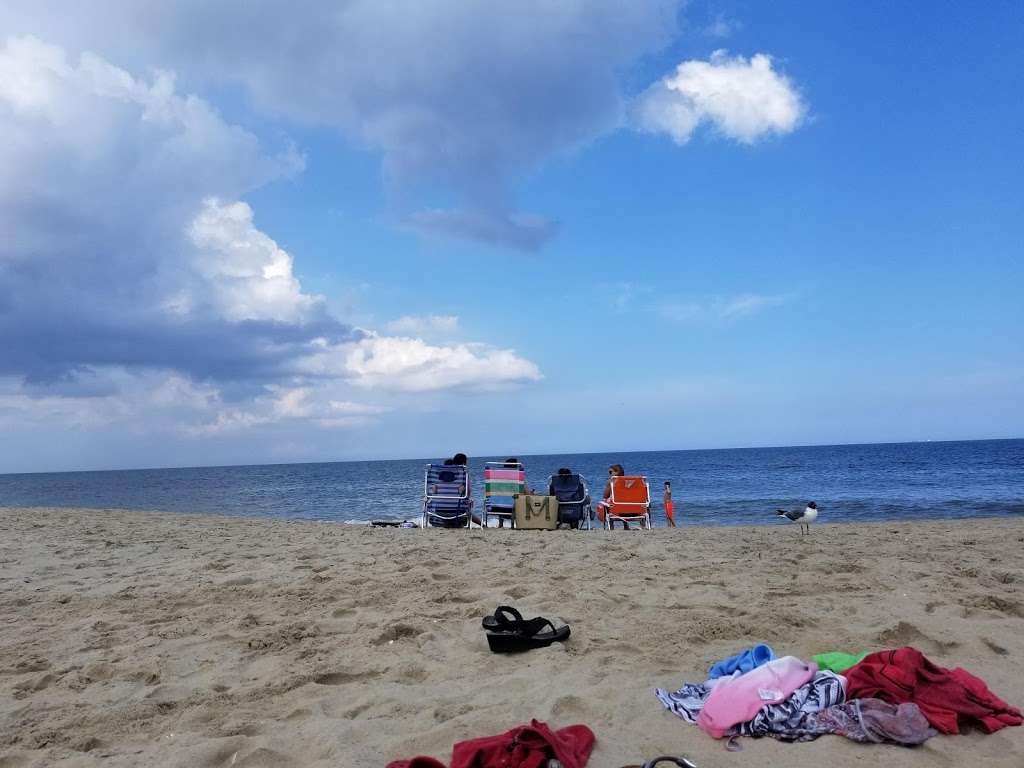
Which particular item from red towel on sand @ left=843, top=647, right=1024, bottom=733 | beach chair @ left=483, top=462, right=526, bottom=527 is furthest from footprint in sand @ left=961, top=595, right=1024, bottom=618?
beach chair @ left=483, top=462, right=526, bottom=527

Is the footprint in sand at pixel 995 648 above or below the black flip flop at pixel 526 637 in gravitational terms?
below

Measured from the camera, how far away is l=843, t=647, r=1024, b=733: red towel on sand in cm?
272

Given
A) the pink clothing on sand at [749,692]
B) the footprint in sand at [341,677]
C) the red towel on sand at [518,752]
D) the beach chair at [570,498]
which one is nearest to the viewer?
the red towel on sand at [518,752]

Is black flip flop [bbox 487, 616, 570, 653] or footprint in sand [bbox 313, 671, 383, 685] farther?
black flip flop [bbox 487, 616, 570, 653]

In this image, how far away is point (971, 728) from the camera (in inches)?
107

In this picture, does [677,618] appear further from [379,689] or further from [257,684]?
[257,684]

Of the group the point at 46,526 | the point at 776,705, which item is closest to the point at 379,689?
the point at 776,705

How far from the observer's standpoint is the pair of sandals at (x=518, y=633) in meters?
3.95

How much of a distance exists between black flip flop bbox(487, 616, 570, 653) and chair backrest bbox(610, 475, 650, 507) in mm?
8433

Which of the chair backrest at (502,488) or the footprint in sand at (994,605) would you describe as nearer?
the footprint in sand at (994,605)

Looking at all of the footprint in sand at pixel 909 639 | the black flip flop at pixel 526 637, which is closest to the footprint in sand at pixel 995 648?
the footprint in sand at pixel 909 639

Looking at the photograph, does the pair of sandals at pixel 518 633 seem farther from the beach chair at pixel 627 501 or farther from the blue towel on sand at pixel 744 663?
the beach chair at pixel 627 501

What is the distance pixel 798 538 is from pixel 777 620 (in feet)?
16.9

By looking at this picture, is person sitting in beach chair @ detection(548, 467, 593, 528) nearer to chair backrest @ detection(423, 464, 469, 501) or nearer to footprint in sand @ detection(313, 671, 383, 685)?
chair backrest @ detection(423, 464, 469, 501)
